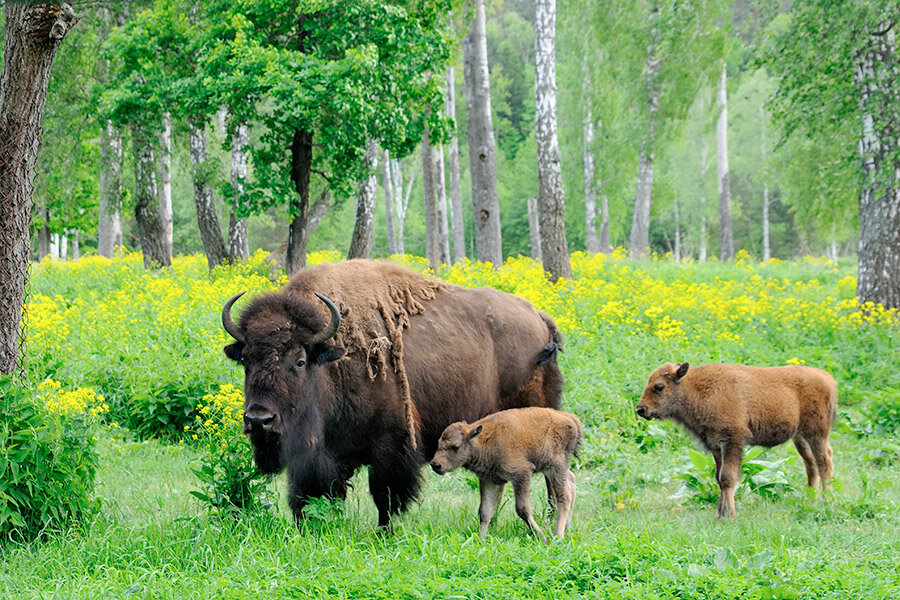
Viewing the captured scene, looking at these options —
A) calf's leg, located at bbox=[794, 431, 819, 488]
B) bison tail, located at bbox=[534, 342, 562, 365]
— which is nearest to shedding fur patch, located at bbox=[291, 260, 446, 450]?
bison tail, located at bbox=[534, 342, 562, 365]

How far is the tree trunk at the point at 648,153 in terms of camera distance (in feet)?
83.2

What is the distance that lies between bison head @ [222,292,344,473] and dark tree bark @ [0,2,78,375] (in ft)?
6.17

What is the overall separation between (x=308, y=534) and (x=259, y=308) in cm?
161

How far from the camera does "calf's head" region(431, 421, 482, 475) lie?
18.1 feet

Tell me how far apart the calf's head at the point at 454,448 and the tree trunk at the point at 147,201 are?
512 inches

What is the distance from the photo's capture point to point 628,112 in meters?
32.8

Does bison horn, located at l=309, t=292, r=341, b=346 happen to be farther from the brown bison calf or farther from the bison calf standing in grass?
the bison calf standing in grass

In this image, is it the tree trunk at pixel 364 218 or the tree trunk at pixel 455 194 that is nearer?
the tree trunk at pixel 364 218

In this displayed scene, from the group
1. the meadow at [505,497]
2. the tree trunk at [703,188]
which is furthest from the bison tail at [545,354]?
the tree trunk at [703,188]

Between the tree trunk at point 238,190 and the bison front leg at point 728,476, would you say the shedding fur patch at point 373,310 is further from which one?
the tree trunk at point 238,190

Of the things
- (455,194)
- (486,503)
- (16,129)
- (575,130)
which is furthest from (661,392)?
(575,130)

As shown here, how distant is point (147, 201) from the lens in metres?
18.3

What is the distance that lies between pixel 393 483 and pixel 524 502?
3.34 feet

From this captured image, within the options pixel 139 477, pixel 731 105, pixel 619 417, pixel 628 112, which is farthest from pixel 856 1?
pixel 731 105
